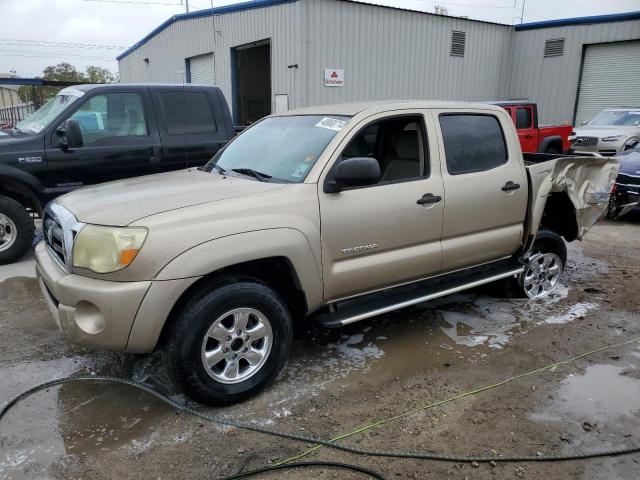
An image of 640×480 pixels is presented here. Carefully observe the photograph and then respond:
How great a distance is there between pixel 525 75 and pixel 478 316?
65.8 feet

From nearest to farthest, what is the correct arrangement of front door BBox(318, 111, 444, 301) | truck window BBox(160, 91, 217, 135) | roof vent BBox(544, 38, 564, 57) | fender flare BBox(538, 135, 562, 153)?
front door BBox(318, 111, 444, 301), truck window BBox(160, 91, 217, 135), fender flare BBox(538, 135, 562, 153), roof vent BBox(544, 38, 564, 57)

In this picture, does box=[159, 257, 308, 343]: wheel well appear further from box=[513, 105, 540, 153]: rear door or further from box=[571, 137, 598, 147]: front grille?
box=[571, 137, 598, 147]: front grille

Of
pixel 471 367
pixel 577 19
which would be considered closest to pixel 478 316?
pixel 471 367

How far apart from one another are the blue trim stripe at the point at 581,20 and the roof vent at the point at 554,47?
593 mm

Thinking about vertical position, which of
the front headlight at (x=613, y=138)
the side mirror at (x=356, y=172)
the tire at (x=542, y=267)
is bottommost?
the tire at (x=542, y=267)

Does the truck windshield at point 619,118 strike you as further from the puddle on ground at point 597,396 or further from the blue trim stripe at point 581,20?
the puddle on ground at point 597,396

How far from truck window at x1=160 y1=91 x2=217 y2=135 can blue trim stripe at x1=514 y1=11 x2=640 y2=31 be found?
61.1 ft

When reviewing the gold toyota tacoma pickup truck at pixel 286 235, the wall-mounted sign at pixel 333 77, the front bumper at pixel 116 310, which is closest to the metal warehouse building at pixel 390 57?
the wall-mounted sign at pixel 333 77

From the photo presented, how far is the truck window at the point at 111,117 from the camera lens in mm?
6086

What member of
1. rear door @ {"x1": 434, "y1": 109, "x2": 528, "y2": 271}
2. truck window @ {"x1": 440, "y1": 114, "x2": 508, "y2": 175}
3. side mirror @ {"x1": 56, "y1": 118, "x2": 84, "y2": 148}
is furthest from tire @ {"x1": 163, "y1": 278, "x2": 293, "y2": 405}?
side mirror @ {"x1": 56, "y1": 118, "x2": 84, "y2": 148}

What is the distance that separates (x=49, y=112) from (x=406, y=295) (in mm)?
4943

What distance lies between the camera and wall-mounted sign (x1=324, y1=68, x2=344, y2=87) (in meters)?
16.7

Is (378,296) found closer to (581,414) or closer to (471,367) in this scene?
(471,367)

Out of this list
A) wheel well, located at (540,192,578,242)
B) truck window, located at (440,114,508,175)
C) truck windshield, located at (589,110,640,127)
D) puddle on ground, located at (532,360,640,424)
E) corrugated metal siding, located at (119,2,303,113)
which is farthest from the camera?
corrugated metal siding, located at (119,2,303,113)
